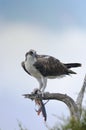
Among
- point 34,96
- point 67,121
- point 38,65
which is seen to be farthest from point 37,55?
point 67,121

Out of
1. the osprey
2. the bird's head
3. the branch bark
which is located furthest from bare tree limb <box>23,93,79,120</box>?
the bird's head

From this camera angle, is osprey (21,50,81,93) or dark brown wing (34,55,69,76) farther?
dark brown wing (34,55,69,76)

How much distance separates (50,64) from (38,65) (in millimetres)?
614

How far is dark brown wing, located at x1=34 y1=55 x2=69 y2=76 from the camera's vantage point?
67.8 ft

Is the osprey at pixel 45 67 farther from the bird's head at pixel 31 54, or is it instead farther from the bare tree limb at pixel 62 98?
the bare tree limb at pixel 62 98

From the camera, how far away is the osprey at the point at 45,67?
20.4m

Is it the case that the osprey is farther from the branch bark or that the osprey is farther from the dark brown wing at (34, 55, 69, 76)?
the branch bark

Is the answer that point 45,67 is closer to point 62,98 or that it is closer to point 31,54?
point 31,54

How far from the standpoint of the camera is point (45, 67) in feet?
68.4

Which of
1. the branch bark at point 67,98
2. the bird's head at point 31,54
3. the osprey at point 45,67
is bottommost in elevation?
the branch bark at point 67,98

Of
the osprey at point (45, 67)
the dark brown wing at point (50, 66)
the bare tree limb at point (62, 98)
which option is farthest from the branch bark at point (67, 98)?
the dark brown wing at point (50, 66)

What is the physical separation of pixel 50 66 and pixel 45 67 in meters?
0.26

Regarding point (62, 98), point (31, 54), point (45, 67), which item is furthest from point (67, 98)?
point (45, 67)

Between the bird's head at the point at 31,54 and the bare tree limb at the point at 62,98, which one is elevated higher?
the bird's head at the point at 31,54
